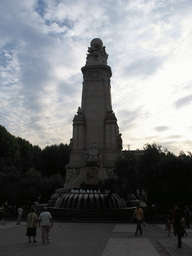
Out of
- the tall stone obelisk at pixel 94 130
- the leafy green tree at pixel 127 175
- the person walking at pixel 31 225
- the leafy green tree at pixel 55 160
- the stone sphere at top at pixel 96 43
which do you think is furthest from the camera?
the leafy green tree at pixel 55 160

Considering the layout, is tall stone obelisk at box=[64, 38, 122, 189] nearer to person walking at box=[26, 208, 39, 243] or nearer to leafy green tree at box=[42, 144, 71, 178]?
leafy green tree at box=[42, 144, 71, 178]

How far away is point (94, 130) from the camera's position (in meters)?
40.7

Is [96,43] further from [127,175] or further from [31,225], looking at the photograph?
[31,225]

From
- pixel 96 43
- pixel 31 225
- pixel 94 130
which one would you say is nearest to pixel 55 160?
pixel 94 130

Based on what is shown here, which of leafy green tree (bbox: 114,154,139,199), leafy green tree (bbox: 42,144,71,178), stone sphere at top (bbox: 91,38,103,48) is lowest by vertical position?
leafy green tree (bbox: 114,154,139,199)

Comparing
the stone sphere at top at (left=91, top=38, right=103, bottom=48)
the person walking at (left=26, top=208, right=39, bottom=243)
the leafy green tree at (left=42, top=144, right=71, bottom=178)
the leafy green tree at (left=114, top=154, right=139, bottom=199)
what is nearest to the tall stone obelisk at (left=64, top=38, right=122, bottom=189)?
the stone sphere at top at (left=91, top=38, right=103, bottom=48)

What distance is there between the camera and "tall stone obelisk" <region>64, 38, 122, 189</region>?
37.8m

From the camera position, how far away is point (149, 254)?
9.61 m

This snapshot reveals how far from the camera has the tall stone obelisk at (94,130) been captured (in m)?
37.8

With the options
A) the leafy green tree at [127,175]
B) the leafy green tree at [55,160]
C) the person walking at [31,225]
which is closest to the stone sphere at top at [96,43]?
the leafy green tree at [127,175]

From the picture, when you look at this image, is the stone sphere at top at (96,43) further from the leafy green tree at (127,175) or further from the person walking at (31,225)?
the person walking at (31,225)

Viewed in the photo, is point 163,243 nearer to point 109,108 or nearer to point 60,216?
point 60,216

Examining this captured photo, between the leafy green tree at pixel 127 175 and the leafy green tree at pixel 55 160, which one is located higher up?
the leafy green tree at pixel 55 160

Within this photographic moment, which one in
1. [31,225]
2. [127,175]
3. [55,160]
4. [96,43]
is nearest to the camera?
[31,225]
